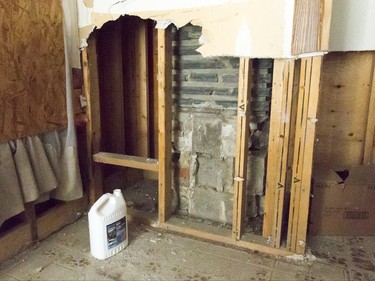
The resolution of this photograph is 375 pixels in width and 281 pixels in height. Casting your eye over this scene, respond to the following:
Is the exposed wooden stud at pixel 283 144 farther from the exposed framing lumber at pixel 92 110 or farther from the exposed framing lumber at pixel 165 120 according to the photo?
the exposed framing lumber at pixel 92 110

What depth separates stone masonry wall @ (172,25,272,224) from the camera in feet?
6.01

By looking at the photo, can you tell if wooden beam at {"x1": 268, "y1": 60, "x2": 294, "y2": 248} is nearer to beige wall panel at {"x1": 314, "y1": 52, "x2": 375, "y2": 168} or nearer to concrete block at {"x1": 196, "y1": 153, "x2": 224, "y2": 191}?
concrete block at {"x1": 196, "y1": 153, "x2": 224, "y2": 191}

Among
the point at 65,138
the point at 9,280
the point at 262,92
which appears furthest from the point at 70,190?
the point at 262,92

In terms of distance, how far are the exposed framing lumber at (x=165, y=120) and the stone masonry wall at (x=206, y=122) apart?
5.3 inches

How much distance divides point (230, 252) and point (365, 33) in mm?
1444

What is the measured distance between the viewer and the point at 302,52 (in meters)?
1.45

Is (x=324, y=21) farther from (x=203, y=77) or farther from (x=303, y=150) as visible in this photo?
(x=203, y=77)

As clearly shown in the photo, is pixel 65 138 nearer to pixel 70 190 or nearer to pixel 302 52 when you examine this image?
pixel 70 190

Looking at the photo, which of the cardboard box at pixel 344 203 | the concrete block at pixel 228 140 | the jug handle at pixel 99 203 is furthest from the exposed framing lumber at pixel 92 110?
the cardboard box at pixel 344 203

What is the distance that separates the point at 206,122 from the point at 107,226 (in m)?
0.82

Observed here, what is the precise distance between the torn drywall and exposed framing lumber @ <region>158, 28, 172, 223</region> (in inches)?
5.4

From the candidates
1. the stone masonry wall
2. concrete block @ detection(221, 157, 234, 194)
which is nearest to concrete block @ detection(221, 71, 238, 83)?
the stone masonry wall

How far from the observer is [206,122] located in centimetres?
194

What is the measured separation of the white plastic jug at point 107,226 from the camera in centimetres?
164
